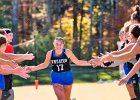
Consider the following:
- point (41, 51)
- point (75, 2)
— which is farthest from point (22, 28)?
point (41, 51)

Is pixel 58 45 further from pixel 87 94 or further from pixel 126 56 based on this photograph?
pixel 87 94

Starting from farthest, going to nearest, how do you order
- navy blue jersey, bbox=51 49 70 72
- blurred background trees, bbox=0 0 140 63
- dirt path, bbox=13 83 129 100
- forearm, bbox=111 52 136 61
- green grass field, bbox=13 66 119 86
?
blurred background trees, bbox=0 0 140 63 → green grass field, bbox=13 66 119 86 → dirt path, bbox=13 83 129 100 → navy blue jersey, bbox=51 49 70 72 → forearm, bbox=111 52 136 61

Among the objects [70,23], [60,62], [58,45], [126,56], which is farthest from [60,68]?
[70,23]

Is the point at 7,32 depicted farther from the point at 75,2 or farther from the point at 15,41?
the point at 75,2

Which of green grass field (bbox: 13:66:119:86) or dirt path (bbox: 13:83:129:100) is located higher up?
dirt path (bbox: 13:83:129:100)

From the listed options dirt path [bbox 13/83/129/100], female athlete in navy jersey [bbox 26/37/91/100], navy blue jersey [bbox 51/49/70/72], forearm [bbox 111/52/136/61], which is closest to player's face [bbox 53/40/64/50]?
female athlete in navy jersey [bbox 26/37/91/100]

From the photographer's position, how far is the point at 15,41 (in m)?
37.0

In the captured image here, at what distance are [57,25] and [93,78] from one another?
3250 centimetres

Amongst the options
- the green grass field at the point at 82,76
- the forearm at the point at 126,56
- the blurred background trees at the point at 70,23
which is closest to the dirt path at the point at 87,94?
the green grass field at the point at 82,76

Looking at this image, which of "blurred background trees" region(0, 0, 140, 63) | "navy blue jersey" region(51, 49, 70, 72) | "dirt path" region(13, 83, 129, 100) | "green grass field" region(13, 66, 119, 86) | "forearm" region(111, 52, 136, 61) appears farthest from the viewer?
"blurred background trees" region(0, 0, 140, 63)

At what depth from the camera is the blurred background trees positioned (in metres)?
33.4

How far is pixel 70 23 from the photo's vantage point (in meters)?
53.8

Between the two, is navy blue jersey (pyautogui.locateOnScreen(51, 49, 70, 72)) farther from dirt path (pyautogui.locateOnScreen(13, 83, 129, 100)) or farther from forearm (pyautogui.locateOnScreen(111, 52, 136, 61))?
dirt path (pyautogui.locateOnScreen(13, 83, 129, 100))

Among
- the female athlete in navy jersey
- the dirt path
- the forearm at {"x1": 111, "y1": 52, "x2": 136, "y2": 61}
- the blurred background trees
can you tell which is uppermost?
the forearm at {"x1": 111, "y1": 52, "x2": 136, "y2": 61}
